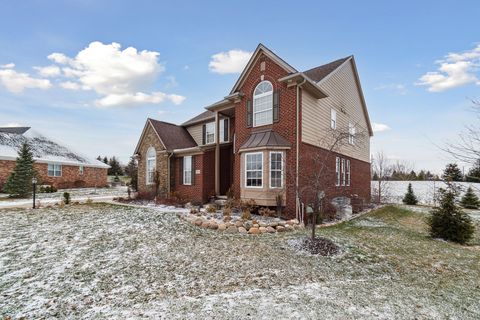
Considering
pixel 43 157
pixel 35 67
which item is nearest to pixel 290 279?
pixel 35 67

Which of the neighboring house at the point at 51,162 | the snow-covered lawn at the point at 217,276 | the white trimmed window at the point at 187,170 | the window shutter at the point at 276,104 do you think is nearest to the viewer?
the snow-covered lawn at the point at 217,276

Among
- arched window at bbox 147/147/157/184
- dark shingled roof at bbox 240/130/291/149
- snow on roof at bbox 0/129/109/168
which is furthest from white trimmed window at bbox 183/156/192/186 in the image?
snow on roof at bbox 0/129/109/168

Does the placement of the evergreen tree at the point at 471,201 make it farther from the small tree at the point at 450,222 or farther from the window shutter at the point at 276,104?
the window shutter at the point at 276,104

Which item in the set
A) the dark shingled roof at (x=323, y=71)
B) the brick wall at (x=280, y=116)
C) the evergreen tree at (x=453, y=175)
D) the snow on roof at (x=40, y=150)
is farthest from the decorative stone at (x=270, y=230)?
the snow on roof at (x=40, y=150)

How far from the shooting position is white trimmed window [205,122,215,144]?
17.7 meters

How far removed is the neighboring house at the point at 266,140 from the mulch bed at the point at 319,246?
1.82 metres

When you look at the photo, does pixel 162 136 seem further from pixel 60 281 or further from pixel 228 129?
pixel 60 281

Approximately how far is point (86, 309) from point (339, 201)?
13.5 meters

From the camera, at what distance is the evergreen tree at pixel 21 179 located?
18.1 meters

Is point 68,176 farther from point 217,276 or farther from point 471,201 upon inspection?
point 471,201

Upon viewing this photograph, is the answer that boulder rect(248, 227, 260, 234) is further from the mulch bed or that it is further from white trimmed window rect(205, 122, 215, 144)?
white trimmed window rect(205, 122, 215, 144)

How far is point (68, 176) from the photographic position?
27.3m

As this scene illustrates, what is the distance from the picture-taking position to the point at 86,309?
402 centimetres

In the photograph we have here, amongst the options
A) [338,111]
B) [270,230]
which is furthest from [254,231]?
[338,111]
